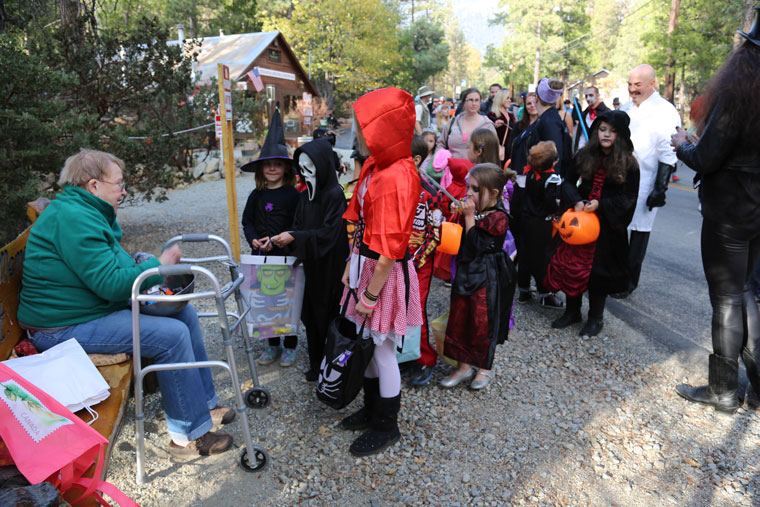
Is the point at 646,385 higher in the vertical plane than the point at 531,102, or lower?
lower

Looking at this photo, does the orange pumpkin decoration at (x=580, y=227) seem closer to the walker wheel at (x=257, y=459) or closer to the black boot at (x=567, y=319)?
the black boot at (x=567, y=319)

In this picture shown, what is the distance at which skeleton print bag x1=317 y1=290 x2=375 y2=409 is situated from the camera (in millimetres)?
2578

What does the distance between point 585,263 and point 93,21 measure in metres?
7.15

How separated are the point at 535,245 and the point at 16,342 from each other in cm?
410

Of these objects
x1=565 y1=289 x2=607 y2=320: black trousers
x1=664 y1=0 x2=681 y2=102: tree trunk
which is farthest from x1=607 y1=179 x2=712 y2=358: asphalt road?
x1=664 y1=0 x2=681 y2=102: tree trunk

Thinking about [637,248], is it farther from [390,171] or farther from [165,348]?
[165,348]

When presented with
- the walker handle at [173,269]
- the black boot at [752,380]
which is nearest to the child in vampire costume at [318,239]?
the walker handle at [173,269]

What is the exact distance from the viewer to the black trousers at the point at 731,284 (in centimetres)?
297

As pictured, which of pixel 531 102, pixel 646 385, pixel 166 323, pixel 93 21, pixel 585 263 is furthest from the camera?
pixel 93 21

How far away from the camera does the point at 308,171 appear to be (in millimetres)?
3242

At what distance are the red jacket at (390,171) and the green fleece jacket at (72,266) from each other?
119cm

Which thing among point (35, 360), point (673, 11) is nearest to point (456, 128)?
point (35, 360)

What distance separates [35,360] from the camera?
7.20 ft

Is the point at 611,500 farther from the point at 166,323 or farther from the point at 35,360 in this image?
the point at 35,360
